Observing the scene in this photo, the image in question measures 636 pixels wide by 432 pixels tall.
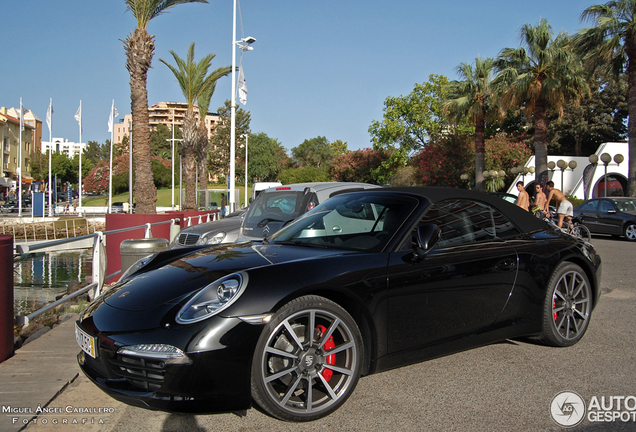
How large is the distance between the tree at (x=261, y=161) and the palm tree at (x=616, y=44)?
2526 inches

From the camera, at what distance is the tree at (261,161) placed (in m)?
85.3

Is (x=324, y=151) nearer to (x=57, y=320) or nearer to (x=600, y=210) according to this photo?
(x=600, y=210)

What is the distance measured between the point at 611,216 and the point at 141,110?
16487 millimetres

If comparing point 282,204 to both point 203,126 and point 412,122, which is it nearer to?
point 203,126

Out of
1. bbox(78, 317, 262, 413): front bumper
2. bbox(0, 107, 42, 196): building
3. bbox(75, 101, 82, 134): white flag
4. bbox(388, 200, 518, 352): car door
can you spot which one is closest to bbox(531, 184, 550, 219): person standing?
bbox(388, 200, 518, 352): car door

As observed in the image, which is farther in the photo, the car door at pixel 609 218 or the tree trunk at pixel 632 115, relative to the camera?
the tree trunk at pixel 632 115

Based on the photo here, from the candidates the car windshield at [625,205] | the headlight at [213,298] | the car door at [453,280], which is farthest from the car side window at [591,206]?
the headlight at [213,298]

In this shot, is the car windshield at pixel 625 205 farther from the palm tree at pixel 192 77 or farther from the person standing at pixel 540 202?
the palm tree at pixel 192 77

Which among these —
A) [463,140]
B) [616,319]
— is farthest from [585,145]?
[616,319]

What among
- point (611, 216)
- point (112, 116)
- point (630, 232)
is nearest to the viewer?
point (630, 232)

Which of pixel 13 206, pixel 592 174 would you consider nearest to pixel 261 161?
pixel 13 206

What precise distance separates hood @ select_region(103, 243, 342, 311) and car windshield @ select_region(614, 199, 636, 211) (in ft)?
59.9

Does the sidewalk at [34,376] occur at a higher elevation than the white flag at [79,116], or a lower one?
lower

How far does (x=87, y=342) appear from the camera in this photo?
10.00ft
